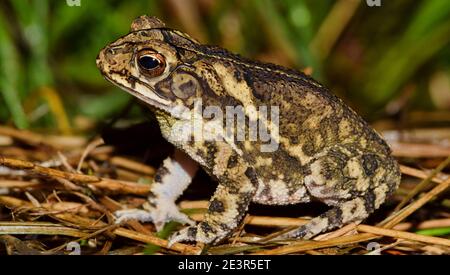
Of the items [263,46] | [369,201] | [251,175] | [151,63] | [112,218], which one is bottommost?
[112,218]

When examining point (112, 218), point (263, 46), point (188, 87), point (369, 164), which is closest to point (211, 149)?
point (188, 87)

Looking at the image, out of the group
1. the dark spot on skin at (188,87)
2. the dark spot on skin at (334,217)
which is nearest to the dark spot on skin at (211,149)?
the dark spot on skin at (188,87)

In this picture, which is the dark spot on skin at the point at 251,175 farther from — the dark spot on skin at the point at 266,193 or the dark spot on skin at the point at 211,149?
the dark spot on skin at the point at 211,149

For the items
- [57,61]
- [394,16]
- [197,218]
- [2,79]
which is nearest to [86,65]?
[57,61]

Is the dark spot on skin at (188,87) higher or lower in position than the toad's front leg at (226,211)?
higher

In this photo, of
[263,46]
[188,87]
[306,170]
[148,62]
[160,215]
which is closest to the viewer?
[148,62]

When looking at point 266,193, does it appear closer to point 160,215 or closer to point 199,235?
point 199,235

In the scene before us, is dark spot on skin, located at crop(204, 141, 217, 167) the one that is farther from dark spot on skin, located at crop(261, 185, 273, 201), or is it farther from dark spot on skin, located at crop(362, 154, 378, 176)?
dark spot on skin, located at crop(362, 154, 378, 176)

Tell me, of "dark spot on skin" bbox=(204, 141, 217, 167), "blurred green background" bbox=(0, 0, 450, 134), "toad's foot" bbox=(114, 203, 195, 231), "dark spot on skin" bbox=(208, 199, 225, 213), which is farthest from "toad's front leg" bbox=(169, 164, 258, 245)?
"blurred green background" bbox=(0, 0, 450, 134)
